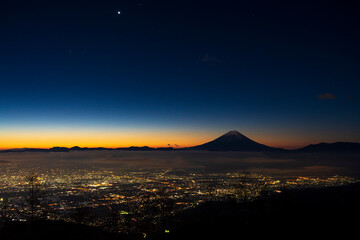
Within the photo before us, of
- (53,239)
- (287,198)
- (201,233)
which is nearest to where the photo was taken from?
(53,239)

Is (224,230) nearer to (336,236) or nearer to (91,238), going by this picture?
(336,236)

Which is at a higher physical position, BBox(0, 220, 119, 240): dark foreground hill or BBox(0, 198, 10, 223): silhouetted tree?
BBox(0, 220, 119, 240): dark foreground hill

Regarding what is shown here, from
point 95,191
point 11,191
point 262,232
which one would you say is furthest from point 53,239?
point 11,191

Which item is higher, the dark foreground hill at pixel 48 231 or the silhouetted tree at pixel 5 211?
the dark foreground hill at pixel 48 231

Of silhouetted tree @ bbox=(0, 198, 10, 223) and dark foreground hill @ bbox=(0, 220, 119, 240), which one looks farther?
silhouetted tree @ bbox=(0, 198, 10, 223)

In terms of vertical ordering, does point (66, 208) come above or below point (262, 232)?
below

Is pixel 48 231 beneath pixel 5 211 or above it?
above

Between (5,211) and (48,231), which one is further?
(5,211)

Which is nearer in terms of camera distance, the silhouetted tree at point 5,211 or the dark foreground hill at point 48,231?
the dark foreground hill at point 48,231

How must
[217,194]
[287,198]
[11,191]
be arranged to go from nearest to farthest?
[287,198]
[217,194]
[11,191]

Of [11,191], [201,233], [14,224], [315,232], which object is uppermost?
[14,224]

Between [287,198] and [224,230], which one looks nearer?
[224,230]
